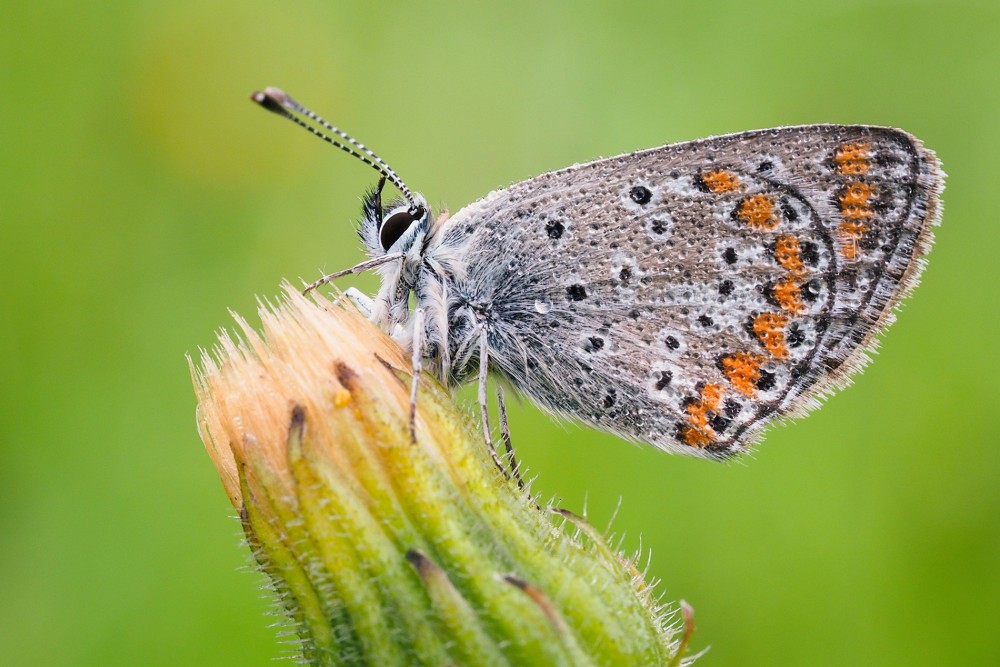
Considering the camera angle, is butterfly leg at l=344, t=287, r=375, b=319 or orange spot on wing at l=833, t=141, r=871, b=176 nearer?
orange spot on wing at l=833, t=141, r=871, b=176

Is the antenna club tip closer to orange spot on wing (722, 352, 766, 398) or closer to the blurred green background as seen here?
orange spot on wing (722, 352, 766, 398)

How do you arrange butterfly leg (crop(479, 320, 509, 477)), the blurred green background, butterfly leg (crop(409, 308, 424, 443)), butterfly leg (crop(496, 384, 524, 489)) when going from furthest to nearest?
the blurred green background
butterfly leg (crop(496, 384, 524, 489))
butterfly leg (crop(479, 320, 509, 477))
butterfly leg (crop(409, 308, 424, 443))

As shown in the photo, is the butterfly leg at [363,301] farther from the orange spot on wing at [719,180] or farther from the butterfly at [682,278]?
the orange spot on wing at [719,180]

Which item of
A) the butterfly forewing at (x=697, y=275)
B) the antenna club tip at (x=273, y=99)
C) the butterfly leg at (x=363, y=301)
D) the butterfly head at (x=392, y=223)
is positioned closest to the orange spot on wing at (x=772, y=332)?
the butterfly forewing at (x=697, y=275)

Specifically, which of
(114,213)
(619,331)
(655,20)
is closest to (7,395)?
(114,213)

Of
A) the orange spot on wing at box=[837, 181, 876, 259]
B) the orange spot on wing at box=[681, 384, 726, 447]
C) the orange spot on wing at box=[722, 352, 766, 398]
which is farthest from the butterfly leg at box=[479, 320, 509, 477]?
the orange spot on wing at box=[837, 181, 876, 259]

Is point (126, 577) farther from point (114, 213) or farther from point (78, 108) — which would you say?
point (78, 108)

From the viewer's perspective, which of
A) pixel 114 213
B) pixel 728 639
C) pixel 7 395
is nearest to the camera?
pixel 728 639
